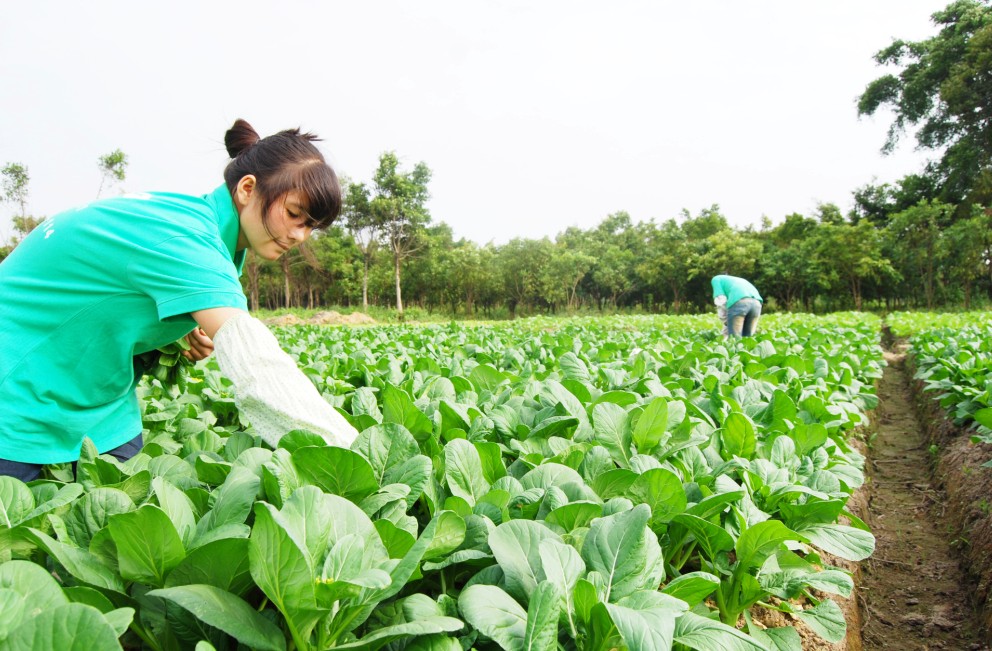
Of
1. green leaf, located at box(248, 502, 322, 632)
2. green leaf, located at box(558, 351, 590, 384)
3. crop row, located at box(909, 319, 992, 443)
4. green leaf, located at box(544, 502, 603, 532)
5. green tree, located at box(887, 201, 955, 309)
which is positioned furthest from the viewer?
green tree, located at box(887, 201, 955, 309)

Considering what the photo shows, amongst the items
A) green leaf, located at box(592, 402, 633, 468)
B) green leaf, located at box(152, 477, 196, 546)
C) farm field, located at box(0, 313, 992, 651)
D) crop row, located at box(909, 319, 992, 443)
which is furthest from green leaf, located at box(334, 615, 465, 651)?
crop row, located at box(909, 319, 992, 443)

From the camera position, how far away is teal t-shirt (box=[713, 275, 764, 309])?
884cm

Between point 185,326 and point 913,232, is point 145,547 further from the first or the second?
point 913,232

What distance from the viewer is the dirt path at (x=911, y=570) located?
2.93 metres

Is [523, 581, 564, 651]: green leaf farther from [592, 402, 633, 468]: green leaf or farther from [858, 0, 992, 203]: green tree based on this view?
[858, 0, 992, 203]: green tree

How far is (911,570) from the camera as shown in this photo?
3633mm

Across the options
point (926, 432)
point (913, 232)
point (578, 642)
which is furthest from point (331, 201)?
point (913, 232)

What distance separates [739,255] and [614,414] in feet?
138

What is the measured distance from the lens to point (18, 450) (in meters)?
1.73

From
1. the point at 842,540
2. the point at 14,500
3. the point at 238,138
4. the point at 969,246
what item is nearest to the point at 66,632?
the point at 14,500

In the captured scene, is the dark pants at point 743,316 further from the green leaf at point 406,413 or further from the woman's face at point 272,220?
the woman's face at point 272,220

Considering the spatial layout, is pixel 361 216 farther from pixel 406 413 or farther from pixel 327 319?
pixel 406 413

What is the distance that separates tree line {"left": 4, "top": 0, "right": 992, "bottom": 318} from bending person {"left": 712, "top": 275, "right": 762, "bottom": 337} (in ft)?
62.8

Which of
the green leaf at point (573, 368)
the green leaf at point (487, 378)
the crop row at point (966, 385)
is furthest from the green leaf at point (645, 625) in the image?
the crop row at point (966, 385)
